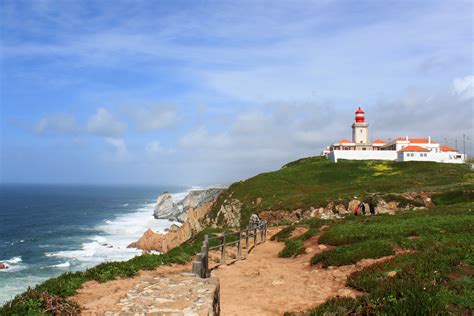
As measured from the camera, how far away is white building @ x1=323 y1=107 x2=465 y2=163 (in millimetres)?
95938

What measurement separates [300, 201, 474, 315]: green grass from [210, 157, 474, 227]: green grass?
2311 centimetres

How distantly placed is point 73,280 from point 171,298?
6.16 meters

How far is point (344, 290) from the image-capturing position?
12500mm

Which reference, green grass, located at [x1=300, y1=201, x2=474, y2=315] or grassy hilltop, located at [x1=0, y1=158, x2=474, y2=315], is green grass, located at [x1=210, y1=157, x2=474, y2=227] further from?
green grass, located at [x1=300, y1=201, x2=474, y2=315]

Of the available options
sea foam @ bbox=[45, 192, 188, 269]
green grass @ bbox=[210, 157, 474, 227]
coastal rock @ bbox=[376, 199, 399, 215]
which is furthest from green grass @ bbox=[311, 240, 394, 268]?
sea foam @ bbox=[45, 192, 188, 269]

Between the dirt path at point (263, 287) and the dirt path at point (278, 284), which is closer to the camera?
the dirt path at point (263, 287)

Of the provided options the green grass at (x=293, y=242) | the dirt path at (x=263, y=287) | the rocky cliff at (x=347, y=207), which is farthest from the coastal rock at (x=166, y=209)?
the dirt path at (x=263, y=287)

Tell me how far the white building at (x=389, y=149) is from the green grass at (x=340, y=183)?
6.62m

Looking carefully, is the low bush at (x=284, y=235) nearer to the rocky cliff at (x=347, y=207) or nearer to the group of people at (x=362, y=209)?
the group of people at (x=362, y=209)

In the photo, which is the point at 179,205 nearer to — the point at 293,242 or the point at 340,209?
the point at 340,209

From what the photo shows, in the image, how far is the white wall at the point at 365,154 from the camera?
101m

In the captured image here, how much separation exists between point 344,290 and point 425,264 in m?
2.95

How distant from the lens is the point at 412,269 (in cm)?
1245

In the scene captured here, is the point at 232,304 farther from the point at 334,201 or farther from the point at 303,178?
the point at 303,178
